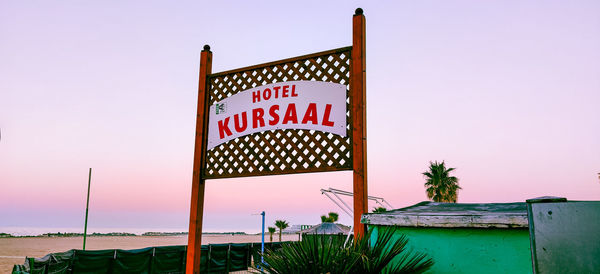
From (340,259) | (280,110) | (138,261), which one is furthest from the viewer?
(138,261)

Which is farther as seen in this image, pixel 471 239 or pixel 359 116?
pixel 359 116

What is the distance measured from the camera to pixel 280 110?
5.45 metres

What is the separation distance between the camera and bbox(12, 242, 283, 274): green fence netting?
389 inches

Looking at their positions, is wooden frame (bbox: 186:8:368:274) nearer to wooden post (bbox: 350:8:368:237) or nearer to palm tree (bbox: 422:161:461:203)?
wooden post (bbox: 350:8:368:237)

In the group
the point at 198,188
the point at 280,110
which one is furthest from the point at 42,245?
the point at 280,110

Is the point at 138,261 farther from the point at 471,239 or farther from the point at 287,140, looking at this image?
the point at 471,239

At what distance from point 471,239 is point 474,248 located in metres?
0.07

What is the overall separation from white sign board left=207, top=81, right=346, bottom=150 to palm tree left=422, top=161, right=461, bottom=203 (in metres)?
34.5

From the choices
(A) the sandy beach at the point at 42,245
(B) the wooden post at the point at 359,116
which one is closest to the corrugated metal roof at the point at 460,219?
(B) the wooden post at the point at 359,116

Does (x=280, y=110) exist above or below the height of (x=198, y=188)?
above

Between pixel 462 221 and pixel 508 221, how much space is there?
1.09ft

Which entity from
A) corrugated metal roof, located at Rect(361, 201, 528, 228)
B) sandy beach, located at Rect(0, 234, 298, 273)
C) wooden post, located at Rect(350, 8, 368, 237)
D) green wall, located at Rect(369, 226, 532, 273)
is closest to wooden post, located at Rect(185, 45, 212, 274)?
wooden post, located at Rect(350, 8, 368, 237)

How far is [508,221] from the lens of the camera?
295cm

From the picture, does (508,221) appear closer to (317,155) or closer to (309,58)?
(317,155)
